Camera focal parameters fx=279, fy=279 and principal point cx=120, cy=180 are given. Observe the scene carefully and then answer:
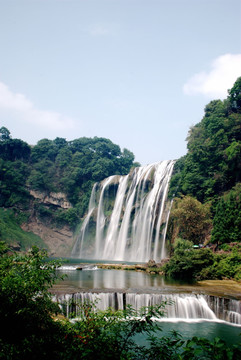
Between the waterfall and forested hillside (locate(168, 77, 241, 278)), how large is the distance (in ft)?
10.1

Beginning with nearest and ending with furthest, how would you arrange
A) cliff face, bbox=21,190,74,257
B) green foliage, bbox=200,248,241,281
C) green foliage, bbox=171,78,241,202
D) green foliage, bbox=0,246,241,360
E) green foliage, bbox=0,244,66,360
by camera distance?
1. green foliage, bbox=0,246,241,360
2. green foliage, bbox=0,244,66,360
3. green foliage, bbox=200,248,241,281
4. green foliage, bbox=171,78,241,202
5. cliff face, bbox=21,190,74,257

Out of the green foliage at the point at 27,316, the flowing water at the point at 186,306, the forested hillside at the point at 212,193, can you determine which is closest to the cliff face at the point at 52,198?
the forested hillside at the point at 212,193

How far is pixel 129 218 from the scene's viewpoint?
4306 cm

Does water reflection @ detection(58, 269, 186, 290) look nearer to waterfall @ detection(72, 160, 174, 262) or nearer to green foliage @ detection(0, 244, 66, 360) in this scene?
green foliage @ detection(0, 244, 66, 360)

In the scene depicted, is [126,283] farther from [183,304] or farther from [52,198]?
[52,198]

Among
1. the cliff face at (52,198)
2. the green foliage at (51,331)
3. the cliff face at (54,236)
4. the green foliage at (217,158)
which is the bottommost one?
the cliff face at (54,236)

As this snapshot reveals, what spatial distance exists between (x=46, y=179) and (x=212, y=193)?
3629cm

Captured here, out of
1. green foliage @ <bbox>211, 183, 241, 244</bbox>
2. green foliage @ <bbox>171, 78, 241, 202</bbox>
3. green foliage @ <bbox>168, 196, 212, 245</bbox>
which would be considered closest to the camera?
green foliage @ <bbox>211, 183, 241, 244</bbox>

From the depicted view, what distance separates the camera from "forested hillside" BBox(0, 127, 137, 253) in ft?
175

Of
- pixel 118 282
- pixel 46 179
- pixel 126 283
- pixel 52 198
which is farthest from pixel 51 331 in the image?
pixel 46 179

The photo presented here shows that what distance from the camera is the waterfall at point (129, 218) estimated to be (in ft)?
123

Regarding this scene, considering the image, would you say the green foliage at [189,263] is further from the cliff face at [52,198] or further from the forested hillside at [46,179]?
the cliff face at [52,198]

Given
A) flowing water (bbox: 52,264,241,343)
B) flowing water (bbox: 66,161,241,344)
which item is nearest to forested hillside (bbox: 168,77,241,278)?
flowing water (bbox: 66,161,241,344)

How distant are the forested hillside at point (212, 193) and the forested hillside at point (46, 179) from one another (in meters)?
24.3
